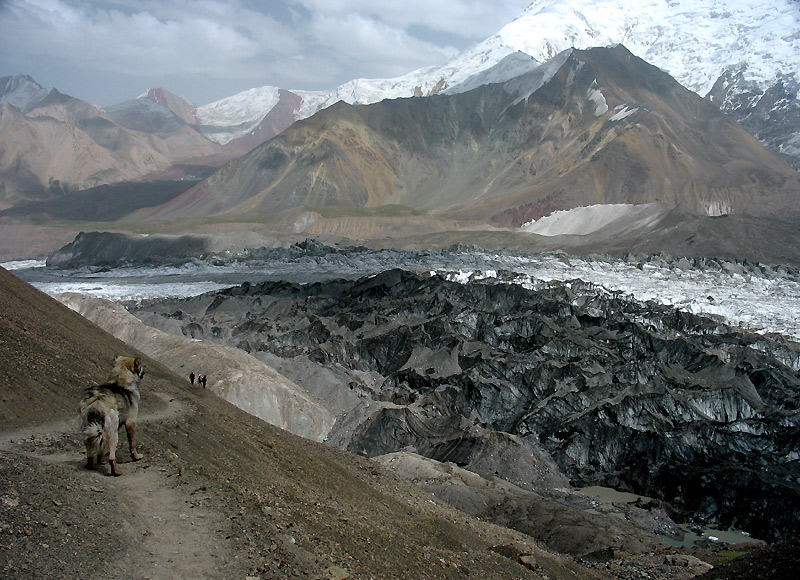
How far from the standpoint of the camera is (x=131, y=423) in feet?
28.2

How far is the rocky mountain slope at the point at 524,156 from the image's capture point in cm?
11488

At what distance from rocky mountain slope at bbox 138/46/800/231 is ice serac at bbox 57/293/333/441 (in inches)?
3515

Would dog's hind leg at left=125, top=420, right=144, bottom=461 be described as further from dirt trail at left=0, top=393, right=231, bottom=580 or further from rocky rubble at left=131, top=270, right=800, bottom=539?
rocky rubble at left=131, top=270, right=800, bottom=539

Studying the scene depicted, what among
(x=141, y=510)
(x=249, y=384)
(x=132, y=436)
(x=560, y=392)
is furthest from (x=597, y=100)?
(x=141, y=510)

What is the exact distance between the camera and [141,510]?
7598mm

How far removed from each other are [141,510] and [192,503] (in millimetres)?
548

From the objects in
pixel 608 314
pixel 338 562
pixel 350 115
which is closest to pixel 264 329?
pixel 608 314

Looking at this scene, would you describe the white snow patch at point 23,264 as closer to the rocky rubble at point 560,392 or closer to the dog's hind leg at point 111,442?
the rocky rubble at point 560,392

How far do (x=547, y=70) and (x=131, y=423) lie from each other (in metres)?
155

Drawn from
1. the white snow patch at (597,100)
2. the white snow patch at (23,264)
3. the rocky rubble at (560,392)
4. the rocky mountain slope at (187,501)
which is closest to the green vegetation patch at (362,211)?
the white snow patch at (597,100)

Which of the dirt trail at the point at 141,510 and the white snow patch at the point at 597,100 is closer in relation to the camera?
the dirt trail at the point at 141,510

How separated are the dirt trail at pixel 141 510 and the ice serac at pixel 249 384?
13943 mm

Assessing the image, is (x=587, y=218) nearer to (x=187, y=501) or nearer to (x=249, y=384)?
(x=249, y=384)

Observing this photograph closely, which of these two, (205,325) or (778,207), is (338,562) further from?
(778,207)
